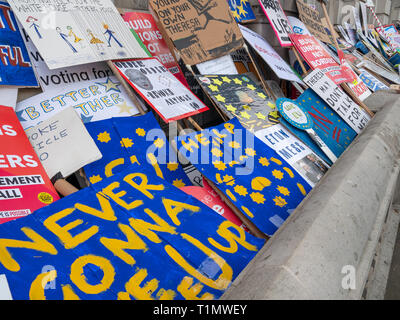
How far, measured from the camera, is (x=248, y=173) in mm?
2180

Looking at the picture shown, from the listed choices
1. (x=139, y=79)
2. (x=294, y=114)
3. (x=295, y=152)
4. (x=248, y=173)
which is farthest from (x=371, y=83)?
(x=139, y=79)

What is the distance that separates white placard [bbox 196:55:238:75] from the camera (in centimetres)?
301

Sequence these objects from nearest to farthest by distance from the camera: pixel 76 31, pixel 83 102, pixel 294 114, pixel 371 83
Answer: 1. pixel 83 102
2. pixel 76 31
3. pixel 294 114
4. pixel 371 83

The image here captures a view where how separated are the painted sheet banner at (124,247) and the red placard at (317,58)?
292cm

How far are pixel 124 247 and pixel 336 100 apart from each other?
2.81 meters

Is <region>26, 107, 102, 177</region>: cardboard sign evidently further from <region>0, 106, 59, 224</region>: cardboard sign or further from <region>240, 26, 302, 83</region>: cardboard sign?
<region>240, 26, 302, 83</region>: cardboard sign

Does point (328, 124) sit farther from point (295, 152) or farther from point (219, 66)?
point (219, 66)

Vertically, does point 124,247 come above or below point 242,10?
below

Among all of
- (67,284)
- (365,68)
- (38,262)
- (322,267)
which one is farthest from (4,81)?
(365,68)

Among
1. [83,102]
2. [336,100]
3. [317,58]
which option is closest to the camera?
[83,102]

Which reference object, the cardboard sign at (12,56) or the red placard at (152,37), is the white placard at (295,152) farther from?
the cardboard sign at (12,56)

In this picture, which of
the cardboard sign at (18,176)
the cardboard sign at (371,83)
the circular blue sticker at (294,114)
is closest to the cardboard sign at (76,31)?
the cardboard sign at (18,176)

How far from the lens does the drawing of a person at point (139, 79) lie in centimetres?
250

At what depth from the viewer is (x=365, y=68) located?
580 cm
